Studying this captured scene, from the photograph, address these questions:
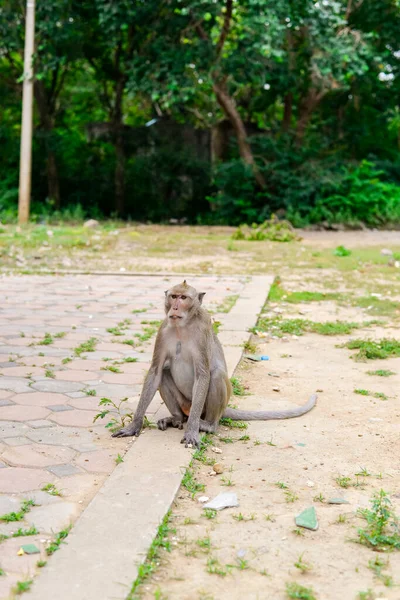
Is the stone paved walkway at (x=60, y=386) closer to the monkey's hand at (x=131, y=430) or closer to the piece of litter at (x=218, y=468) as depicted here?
the monkey's hand at (x=131, y=430)

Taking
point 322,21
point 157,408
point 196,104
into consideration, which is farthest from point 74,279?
point 196,104

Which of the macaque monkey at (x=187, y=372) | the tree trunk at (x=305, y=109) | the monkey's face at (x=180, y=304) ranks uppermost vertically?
the tree trunk at (x=305, y=109)

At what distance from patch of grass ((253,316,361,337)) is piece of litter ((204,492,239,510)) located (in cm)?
381

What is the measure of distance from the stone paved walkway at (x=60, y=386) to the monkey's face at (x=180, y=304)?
2.51 ft

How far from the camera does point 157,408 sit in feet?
15.8

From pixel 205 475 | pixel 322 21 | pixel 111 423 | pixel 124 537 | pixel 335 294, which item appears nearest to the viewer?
pixel 124 537

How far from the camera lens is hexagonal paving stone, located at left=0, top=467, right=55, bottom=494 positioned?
11.4 feet

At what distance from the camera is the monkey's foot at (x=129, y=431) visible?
4.20 m

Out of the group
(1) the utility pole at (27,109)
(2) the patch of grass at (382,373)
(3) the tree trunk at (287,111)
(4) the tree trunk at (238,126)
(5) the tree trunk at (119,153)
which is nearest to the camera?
(2) the patch of grass at (382,373)

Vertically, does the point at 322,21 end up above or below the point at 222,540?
above

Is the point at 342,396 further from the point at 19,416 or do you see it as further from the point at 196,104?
the point at 196,104

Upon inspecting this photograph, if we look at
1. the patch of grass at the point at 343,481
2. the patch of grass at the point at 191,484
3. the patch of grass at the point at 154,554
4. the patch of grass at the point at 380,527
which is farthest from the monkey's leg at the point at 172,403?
the patch of grass at the point at 380,527

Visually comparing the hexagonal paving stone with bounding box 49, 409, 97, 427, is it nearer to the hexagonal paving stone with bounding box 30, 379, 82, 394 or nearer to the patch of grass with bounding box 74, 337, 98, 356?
the hexagonal paving stone with bounding box 30, 379, 82, 394

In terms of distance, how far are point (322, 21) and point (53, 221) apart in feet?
28.8
